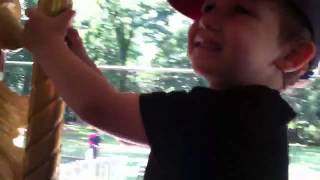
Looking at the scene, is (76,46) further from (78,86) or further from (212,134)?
(212,134)

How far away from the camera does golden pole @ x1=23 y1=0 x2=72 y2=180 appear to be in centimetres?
53

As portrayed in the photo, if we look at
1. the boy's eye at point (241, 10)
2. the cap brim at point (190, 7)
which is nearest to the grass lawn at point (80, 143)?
the cap brim at point (190, 7)

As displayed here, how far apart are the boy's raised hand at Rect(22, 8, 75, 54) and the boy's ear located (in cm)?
25

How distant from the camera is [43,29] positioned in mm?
535

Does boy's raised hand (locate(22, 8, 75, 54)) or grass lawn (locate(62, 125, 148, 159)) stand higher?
boy's raised hand (locate(22, 8, 75, 54))

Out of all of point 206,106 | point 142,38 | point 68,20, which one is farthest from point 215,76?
point 142,38

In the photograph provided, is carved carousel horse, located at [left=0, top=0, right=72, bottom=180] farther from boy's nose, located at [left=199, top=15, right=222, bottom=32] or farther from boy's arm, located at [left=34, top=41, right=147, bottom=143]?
boy's nose, located at [left=199, top=15, right=222, bottom=32]

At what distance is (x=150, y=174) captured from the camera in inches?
21.7

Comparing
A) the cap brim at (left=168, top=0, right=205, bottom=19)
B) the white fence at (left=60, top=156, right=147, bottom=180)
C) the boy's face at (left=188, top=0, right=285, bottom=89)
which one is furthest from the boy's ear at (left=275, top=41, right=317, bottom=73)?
the white fence at (left=60, top=156, right=147, bottom=180)

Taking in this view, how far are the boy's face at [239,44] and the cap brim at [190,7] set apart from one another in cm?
8

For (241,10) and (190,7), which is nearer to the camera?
(241,10)

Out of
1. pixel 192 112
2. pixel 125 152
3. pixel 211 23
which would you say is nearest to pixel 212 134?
pixel 192 112

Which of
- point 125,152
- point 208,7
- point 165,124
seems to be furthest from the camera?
point 125,152

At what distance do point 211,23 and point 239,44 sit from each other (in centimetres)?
4
